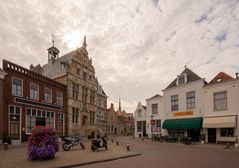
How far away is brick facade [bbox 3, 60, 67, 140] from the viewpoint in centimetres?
2450

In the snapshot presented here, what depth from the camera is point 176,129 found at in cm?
3553

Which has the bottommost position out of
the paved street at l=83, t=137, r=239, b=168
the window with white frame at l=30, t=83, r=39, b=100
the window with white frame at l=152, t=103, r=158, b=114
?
the paved street at l=83, t=137, r=239, b=168

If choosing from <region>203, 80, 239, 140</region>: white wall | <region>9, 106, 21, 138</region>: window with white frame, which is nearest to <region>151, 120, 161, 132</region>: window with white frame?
<region>203, 80, 239, 140</region>: white wall

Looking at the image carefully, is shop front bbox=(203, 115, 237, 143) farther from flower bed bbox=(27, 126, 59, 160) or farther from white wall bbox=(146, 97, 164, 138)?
flower bed bbox=(27, 126, 59, 160)

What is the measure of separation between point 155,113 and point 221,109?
14499mm

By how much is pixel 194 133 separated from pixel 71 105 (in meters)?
19.3

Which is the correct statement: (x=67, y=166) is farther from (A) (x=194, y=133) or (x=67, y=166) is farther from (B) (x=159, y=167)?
(A) (x=194, y=133)

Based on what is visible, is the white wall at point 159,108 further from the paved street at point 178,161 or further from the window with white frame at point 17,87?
A: the window with white frame at point 17,87

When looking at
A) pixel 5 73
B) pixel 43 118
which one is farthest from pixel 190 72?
pixel 5 73

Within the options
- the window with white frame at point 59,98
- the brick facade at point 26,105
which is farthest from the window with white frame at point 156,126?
the window with white frame at point 59,98

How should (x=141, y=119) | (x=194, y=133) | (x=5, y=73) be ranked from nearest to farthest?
(x=5, y=73) → (x=194, y=133) → (x=141, y=119)

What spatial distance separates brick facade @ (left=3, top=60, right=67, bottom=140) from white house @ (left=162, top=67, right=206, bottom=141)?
17.1 meters

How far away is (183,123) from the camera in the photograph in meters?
33.1

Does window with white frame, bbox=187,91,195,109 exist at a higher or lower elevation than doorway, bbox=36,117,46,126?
higher
